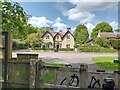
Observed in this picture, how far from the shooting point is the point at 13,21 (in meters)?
6.72

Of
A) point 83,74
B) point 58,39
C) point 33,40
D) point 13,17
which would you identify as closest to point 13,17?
point 13,17

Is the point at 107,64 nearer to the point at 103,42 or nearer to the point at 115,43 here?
the point at 103,42

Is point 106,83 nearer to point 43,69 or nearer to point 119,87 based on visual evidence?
point 119,87

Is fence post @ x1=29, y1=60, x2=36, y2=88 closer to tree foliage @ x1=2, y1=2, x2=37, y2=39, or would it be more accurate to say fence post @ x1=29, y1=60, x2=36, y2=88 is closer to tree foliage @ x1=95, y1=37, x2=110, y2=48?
tree foliage @ x1=2, y1=2, x2=37, y2=39

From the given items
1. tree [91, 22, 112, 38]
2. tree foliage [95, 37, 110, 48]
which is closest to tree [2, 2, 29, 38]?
tree foliage [95, 37, 110, 48]

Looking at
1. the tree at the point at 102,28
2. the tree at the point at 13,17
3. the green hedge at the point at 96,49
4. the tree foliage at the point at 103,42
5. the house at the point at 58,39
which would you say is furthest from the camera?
the tree at the point at 102,28

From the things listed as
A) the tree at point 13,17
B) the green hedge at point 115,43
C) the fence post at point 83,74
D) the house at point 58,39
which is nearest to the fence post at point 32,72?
the fence post at point 83,74

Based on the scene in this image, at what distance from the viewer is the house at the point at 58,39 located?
113 feet

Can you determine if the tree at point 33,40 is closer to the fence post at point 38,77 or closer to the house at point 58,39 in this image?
the house at point 58,39

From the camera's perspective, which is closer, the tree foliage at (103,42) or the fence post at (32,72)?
the fence post at (32,72)

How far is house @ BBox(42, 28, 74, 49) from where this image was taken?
34500mm

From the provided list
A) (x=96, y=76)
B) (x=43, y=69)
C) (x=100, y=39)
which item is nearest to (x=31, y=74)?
(x=43, y=69)

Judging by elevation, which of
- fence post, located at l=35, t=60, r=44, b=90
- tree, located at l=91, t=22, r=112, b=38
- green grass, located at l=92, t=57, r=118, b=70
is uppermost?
tree, located at l=91, t=22, r=112, b=38

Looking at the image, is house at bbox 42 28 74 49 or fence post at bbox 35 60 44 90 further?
house at bbox 42 28 74 49
